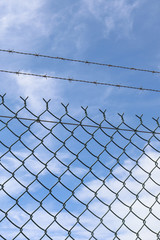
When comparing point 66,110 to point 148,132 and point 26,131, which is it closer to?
point 26,131

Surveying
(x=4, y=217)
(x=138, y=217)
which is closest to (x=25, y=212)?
(x=4, y=217)

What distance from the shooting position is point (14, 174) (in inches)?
99.7

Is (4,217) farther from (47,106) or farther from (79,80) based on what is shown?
(79,80)

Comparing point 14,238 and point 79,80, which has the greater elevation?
point 79,80

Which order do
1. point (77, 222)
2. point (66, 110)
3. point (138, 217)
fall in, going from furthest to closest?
1. point (138, 217)
2. point (66, 110)
3. point (77, 222)

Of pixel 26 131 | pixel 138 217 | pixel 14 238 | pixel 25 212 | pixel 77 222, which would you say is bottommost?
pixel 14 238

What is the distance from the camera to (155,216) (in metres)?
3.20

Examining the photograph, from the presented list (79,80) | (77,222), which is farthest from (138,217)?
(79,80)

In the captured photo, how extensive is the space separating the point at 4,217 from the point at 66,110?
0.87m

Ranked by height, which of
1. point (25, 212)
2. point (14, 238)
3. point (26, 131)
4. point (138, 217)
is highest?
point (138, 217)

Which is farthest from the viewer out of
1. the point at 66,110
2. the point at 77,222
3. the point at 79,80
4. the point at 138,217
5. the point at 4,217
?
the point at 79,80

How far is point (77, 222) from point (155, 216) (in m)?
0.82

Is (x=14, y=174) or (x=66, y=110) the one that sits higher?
(x=66, y=110)

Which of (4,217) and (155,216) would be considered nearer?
(4,217)
